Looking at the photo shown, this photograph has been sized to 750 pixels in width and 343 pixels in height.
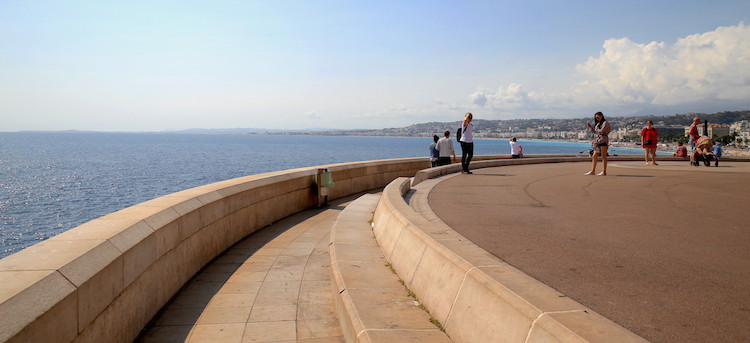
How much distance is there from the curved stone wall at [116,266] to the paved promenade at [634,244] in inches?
128

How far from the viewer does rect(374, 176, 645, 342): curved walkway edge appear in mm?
2395

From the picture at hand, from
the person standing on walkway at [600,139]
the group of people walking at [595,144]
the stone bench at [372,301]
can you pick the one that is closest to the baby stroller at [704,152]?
the group of people walking at [595,144]

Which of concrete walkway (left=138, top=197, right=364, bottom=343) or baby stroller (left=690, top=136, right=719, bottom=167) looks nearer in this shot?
concrete walkway (left=138, top=197, right=364, bottom=343)

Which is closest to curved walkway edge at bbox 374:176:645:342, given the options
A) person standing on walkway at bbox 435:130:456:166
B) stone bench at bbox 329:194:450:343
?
stone bench at bbox 329:194:450:343

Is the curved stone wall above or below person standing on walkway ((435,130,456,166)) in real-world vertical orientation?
below

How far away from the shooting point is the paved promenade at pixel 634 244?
10.6 ft

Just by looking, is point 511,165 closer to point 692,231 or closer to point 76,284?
point 692,231

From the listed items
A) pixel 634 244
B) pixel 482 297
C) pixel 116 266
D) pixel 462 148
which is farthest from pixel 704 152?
pixel 116 266

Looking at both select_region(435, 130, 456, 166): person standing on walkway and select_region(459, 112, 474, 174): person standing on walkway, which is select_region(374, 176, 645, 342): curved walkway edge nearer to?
select_region(459, 112, 474, 174): person standing on walkway

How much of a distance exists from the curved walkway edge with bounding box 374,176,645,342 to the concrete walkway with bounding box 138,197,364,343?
3.40 feet

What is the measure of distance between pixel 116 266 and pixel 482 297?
2898 millimetres

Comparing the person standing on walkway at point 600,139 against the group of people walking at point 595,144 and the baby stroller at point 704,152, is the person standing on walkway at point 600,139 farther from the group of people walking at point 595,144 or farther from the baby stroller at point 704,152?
the baby stroller at point 704,152

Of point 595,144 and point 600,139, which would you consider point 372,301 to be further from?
point 595,144

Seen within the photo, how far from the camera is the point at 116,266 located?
402 cm
